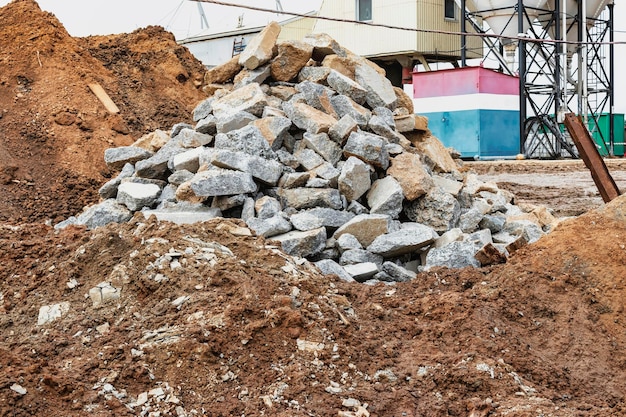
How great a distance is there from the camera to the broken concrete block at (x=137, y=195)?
7199mm

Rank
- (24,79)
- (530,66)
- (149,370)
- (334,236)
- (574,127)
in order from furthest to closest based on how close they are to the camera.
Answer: (530,66) < (24,79) < (574,127) < (334,236) < (149,370)

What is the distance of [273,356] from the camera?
3.96 m

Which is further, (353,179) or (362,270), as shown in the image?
(353,179)

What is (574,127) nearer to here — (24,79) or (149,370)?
(149,370)

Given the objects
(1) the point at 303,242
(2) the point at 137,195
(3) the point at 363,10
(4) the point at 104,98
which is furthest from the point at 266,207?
(3) the point at 363,10

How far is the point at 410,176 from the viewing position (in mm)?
7324

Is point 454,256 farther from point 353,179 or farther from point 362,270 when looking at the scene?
point 353,179

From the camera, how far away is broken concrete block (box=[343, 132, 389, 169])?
7.27 meters

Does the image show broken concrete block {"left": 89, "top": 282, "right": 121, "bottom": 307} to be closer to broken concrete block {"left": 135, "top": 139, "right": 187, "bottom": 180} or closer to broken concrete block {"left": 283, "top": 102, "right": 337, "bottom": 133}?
broken concrete block {"left": 135, "top": 139, "right": 187, "bottom": 180}

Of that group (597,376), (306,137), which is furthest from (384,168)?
(597,376)

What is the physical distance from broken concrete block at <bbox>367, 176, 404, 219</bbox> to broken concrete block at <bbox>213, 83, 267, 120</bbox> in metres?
1.67

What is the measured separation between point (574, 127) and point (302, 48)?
3.24 metres

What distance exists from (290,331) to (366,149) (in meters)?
3.47

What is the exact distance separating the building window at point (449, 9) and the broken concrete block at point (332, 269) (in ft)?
75.1
